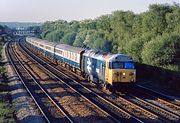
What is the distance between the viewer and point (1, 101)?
2855 cm

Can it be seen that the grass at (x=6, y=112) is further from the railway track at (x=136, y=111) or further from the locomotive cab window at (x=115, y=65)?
the locomotive cab window at (x=115, y=65)

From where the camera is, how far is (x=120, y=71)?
30.2 metres

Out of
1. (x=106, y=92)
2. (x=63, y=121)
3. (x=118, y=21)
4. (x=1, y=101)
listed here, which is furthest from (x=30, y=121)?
(x=118, y=21)

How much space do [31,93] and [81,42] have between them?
Answer: 198 feet

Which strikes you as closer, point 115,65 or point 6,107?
point 6,107

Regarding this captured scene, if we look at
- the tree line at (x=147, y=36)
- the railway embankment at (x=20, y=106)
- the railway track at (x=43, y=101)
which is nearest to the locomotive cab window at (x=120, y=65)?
the railway track at (x=43, y=101)

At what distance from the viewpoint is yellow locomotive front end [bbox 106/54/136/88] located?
30172 mm

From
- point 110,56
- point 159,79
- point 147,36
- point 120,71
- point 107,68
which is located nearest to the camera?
point 120,71

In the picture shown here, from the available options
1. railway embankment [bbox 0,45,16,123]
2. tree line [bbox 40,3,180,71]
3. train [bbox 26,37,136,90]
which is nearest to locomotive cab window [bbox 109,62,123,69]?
train [bbox 26,37,136,90]

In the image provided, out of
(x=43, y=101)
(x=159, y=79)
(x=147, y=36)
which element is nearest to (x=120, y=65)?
(x=43, y=101)

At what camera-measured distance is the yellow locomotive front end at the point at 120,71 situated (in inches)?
1188

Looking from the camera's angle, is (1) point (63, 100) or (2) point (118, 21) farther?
(2) point (118, 21)

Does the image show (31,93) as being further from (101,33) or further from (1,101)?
(101,33)

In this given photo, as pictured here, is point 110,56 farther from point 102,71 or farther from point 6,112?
point 6,112
